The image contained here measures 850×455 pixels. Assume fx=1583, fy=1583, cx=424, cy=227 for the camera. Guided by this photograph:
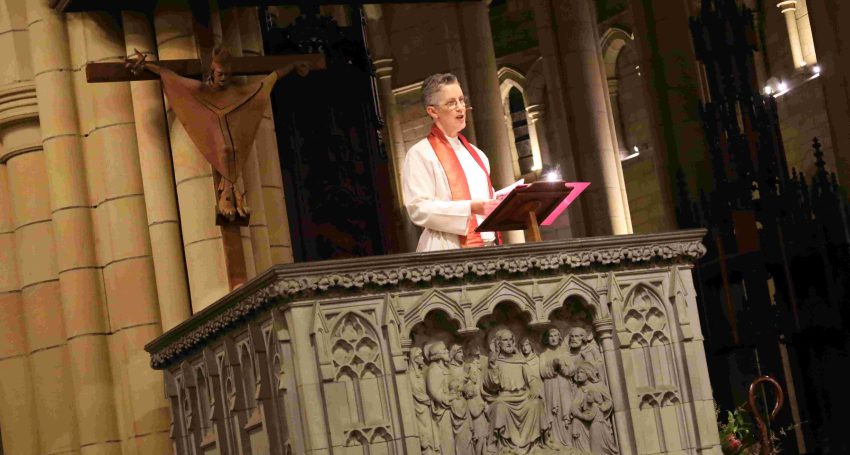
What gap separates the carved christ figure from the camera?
8828 mm

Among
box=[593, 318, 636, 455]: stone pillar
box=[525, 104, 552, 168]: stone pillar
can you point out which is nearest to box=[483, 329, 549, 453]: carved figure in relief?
box=[593, 318, 636, 455]: stone pillar

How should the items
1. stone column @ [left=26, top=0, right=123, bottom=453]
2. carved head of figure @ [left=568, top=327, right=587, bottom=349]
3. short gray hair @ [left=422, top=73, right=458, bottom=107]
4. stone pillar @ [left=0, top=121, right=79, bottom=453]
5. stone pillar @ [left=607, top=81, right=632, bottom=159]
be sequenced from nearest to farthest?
carved head of figure @ [left=568, top=327, right=587, bottom=349]
short gray hair @ [left=422, top=73, right=458, bottom=107]
stone column @ [left=26, top=0, right=123, bottom=453]
stone pillar @ [left=0, top=121, right=79, bottom=453]
stone pillar @ [left=607, top=81, right=632, bottom=159]

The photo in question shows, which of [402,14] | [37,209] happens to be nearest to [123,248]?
[37,209]

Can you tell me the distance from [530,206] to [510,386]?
76 centimetres

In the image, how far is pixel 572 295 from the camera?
6.45 meters

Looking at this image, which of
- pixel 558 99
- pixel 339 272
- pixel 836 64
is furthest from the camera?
pixel 558 99

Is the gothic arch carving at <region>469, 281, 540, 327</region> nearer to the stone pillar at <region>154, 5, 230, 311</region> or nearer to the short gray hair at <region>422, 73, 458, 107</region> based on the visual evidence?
the short gray hair at <region>422, 73, 458, 107</region>

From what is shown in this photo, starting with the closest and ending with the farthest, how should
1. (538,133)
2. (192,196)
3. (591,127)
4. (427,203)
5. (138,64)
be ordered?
1. (427,203)
2. (138,64)
3. (192,196)
4. (591,127)
5. (538,133)

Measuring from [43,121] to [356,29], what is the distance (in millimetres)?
3205

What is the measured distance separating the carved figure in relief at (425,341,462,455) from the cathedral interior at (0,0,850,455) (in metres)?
0.01

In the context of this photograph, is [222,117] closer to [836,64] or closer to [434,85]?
[434,85]

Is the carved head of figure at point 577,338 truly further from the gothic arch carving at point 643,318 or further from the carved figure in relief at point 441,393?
the carved figure in relief at point 441,393

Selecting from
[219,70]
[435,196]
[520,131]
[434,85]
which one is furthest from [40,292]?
[520,131]

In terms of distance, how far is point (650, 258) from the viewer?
6.55 m
